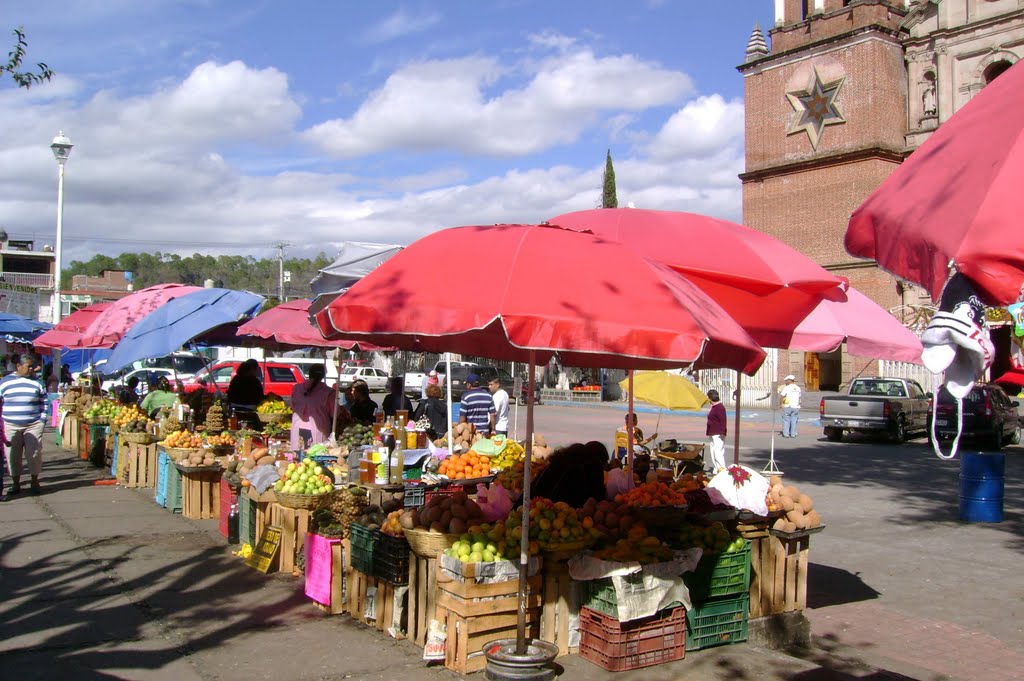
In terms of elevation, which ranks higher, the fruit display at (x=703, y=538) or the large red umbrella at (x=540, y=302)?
the large red umbrella at (x=540, y=302)

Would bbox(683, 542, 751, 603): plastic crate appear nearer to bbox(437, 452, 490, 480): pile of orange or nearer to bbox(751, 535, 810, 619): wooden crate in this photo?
bbox(751, 535, 810, 619): wooden crate

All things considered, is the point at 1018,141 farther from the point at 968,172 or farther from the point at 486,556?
the point at 486,556

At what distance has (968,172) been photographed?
9.23 feet

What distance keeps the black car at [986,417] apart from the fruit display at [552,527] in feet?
49.3

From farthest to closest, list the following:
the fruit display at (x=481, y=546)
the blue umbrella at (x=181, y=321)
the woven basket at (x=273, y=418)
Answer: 1. the woven basket at (x=273, y=418)
2. the blue umbrella at (x=181, y=321)
3. the fruit display at (x=481, y=546)

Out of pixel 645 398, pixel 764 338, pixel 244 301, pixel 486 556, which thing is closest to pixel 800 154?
pixel 645 398

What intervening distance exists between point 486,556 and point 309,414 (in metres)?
6.36

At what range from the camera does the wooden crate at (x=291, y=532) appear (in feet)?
26.5

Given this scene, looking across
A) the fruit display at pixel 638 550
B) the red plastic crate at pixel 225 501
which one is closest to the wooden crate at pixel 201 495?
the red plastic crate at pixel 225 501

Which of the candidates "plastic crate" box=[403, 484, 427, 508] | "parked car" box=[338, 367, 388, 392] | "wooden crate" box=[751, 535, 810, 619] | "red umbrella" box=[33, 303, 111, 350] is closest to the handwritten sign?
"plastic crate" box=[403, 484, 427, 508]

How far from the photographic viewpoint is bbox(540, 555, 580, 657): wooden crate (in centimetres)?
596

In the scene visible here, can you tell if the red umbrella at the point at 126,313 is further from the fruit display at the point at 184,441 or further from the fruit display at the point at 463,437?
the fruit display at the point at 463,437

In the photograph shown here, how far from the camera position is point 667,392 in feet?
49.2

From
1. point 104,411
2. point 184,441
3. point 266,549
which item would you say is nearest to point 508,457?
point 266,549
